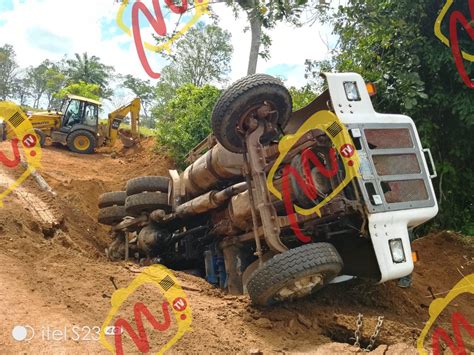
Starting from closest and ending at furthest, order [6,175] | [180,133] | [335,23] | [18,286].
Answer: [18,286] → [335,23] → [6,175] → [180,133]

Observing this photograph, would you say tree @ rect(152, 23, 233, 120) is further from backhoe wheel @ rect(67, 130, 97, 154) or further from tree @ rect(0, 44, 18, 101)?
tree @ rect(0, 44, 18, 101)

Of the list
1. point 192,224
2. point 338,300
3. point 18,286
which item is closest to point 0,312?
point 18,286

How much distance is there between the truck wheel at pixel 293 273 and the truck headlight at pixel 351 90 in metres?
→ 1.36

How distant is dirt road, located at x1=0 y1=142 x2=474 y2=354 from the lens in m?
2.83

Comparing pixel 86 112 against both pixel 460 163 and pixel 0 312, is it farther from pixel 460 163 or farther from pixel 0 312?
pixel 0 312

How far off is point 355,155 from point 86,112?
15.8 m

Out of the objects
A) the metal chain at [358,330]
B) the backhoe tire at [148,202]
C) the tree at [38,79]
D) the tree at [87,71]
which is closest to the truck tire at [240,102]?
the metal chain at [358,330]

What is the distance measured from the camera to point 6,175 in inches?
332

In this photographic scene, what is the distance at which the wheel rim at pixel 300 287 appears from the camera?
3348 millimetres

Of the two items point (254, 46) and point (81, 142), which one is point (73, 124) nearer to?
point (81, 142)

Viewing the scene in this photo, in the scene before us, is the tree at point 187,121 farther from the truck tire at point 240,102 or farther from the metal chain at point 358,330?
the metal chain at point 358,330

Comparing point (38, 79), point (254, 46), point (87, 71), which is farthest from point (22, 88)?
point (254, 46)

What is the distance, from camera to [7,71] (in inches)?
2152

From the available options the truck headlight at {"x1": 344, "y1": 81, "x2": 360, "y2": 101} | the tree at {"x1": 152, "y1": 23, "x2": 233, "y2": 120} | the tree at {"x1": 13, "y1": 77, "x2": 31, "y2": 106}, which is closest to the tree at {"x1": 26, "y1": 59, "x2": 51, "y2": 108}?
the tree at {"x1": 13, "y1": 77, "x2": 31, "y2": 106}
